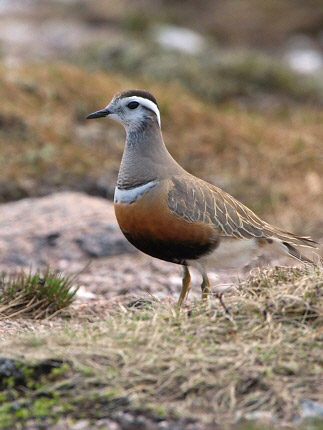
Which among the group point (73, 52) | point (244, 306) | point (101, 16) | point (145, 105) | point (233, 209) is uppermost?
point (101, 16)

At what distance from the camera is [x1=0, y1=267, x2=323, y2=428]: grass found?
13.3ft

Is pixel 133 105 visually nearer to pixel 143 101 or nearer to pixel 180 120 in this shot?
pixel 143 101

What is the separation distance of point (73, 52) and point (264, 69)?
4241 millimetres

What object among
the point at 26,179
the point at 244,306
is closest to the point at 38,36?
the point at 26,179

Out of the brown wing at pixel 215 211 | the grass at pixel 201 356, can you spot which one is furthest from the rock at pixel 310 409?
the brown wing at pixel 215 211

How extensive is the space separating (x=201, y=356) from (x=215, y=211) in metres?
1.82

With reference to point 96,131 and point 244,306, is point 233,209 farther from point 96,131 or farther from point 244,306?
point 96,131

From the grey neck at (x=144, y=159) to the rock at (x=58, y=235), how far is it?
6.68 feet

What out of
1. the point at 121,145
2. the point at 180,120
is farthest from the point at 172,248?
the point at 180,120

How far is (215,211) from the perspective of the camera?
591 centimetres

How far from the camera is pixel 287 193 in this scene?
9.93 meters

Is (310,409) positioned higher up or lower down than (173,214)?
lower down

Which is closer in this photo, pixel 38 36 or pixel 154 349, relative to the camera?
pixel 154 349

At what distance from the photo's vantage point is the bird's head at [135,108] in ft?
19.9
